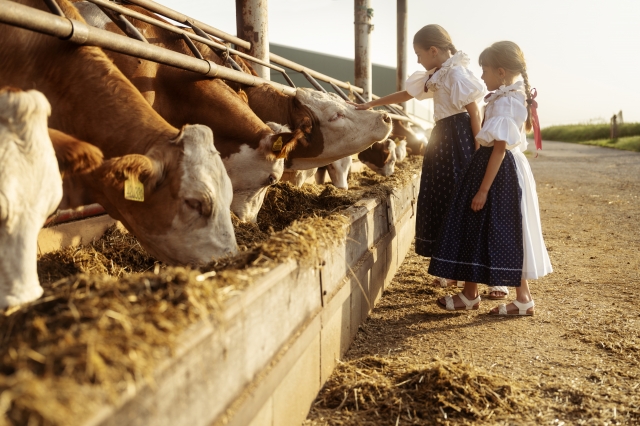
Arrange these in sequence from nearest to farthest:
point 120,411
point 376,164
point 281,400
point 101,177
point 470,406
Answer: point 120,411 → point 281,400 → point 470,406 → point 101,177 → point 376,164

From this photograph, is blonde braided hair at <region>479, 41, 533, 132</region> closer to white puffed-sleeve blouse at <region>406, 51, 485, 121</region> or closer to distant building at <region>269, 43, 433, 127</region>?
white puffed-sleeve blouse at <region>406, 51, 485, 121</region>

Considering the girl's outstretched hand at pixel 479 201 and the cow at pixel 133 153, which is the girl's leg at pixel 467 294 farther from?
the cow at pixel 133 153

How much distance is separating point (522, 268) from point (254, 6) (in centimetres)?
335

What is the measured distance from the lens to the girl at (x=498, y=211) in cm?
392

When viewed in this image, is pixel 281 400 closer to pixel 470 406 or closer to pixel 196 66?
pixel 470 406

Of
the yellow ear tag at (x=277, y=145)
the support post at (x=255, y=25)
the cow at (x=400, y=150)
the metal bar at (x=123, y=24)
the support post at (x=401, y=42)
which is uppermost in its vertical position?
the support post at (x=401, y=42)

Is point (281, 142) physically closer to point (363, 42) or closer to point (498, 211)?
point (498, 211)

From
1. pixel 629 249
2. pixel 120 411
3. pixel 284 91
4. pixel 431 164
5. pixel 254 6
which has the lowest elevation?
pixel 629 249

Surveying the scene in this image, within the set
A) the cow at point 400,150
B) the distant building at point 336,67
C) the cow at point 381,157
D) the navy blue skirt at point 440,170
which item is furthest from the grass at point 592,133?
the navy blue skirt at point 440,170

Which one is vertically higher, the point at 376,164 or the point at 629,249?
the point at 376,164

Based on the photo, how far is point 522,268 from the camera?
13.0 ft

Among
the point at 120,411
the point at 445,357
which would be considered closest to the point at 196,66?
the point at 445,357

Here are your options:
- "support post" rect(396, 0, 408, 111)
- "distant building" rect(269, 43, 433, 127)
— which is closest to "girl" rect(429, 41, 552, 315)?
"support post" rect(396, 0, 408, 111)

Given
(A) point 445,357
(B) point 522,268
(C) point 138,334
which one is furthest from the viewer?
(B) point 522,268
